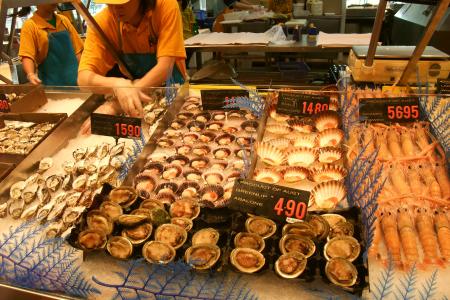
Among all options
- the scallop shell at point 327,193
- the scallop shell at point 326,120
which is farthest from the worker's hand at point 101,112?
the scallop shell at point 327,193

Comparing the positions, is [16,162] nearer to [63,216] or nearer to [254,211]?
[63,216]

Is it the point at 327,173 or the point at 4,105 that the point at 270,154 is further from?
the point at 4,105

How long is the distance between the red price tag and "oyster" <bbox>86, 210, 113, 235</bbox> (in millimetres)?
636

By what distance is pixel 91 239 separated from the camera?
140 centimetres

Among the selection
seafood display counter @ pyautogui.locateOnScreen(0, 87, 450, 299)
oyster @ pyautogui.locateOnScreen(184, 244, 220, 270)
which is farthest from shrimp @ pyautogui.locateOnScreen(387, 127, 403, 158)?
oyster @ pyautogui.locateOnScreen(184, 244, 220, 270)

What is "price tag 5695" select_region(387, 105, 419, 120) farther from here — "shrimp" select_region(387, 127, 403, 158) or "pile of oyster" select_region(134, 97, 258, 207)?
"pile of oyster" select_region(134, 97, 258, 207)

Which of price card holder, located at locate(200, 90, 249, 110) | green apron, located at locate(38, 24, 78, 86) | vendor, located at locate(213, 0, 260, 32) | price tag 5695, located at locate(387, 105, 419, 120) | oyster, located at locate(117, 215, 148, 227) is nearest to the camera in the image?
oyster, located at locate(117, 215, 148, 227)

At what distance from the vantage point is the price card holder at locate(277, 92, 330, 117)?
216 cm

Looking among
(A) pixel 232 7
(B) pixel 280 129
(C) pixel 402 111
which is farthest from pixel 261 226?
(A) pixel 232 7

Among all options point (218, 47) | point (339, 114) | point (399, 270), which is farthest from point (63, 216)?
point (218, 47)

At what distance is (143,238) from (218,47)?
3896 mm

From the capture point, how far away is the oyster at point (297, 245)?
1.31 metres

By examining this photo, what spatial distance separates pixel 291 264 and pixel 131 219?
2.09 feet

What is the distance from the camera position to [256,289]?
1282mm
